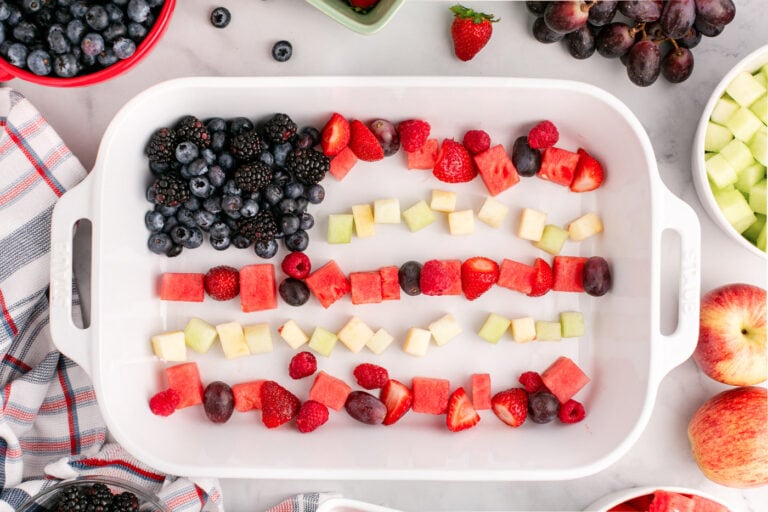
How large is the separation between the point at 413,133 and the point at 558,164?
304 mm

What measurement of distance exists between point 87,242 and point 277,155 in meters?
0.45

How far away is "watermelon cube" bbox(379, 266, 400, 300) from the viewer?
1543 mm

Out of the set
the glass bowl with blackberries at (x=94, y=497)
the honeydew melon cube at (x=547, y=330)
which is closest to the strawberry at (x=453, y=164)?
the honeydew melon cube at (x=547, y=330)

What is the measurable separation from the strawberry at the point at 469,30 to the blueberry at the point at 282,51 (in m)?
0.33

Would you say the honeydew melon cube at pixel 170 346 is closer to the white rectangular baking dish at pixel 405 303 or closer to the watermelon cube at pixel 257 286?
the white rectangular baking dish at pixel 405 303

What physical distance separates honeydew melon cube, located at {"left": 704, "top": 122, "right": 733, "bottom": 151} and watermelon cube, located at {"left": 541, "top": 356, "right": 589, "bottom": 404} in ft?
1.68

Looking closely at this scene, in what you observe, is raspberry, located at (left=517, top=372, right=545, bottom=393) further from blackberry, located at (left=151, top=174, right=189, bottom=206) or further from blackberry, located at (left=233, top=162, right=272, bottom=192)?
blackberry, located at (left=151, top=174, right=189, bottom=206)

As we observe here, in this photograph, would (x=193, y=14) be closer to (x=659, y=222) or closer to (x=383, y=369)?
(x=383, y=369)

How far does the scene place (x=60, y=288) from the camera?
4.64 ft

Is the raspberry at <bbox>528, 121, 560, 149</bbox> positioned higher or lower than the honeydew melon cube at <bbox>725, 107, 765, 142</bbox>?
higher

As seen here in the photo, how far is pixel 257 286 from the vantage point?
1.55m

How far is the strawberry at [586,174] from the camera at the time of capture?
1.54 meters

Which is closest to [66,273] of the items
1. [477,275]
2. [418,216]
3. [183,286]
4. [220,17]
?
[183,286]

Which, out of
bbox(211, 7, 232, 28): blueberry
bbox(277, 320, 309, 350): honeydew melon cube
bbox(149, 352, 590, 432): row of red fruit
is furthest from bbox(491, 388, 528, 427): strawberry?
bbox(211, 7, 232, 28): blueberry
